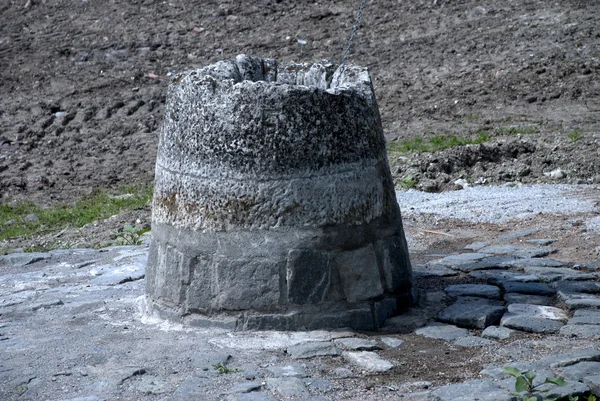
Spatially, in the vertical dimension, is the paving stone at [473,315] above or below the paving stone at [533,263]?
below

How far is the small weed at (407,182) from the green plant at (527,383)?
14.6 ft

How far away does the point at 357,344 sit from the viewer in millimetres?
4309

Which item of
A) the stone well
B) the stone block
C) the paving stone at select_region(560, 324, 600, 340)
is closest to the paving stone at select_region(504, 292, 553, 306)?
the paving stone at select_region(560, 324, 600, 340)

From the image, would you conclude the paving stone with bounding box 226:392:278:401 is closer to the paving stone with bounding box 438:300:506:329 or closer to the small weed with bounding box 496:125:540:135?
the paving stone with bounding box 438:300:506:329

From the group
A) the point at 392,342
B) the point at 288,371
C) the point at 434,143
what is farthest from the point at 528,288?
the point at 434,143

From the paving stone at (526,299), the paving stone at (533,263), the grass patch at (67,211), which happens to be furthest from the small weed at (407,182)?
the paving stone at (526,299)

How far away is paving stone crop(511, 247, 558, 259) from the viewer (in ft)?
19.3

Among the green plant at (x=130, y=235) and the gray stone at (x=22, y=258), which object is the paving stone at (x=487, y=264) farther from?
the gray stone at (x=22, y=258)

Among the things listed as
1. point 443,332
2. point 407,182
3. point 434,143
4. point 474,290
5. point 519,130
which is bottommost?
point 443,332

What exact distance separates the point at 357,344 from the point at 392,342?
193 mm

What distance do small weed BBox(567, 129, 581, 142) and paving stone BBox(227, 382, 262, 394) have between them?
18.5ft

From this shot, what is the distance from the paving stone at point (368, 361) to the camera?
13.3 ft

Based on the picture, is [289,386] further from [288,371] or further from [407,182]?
[407,182]

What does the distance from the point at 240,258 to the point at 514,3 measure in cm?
903
